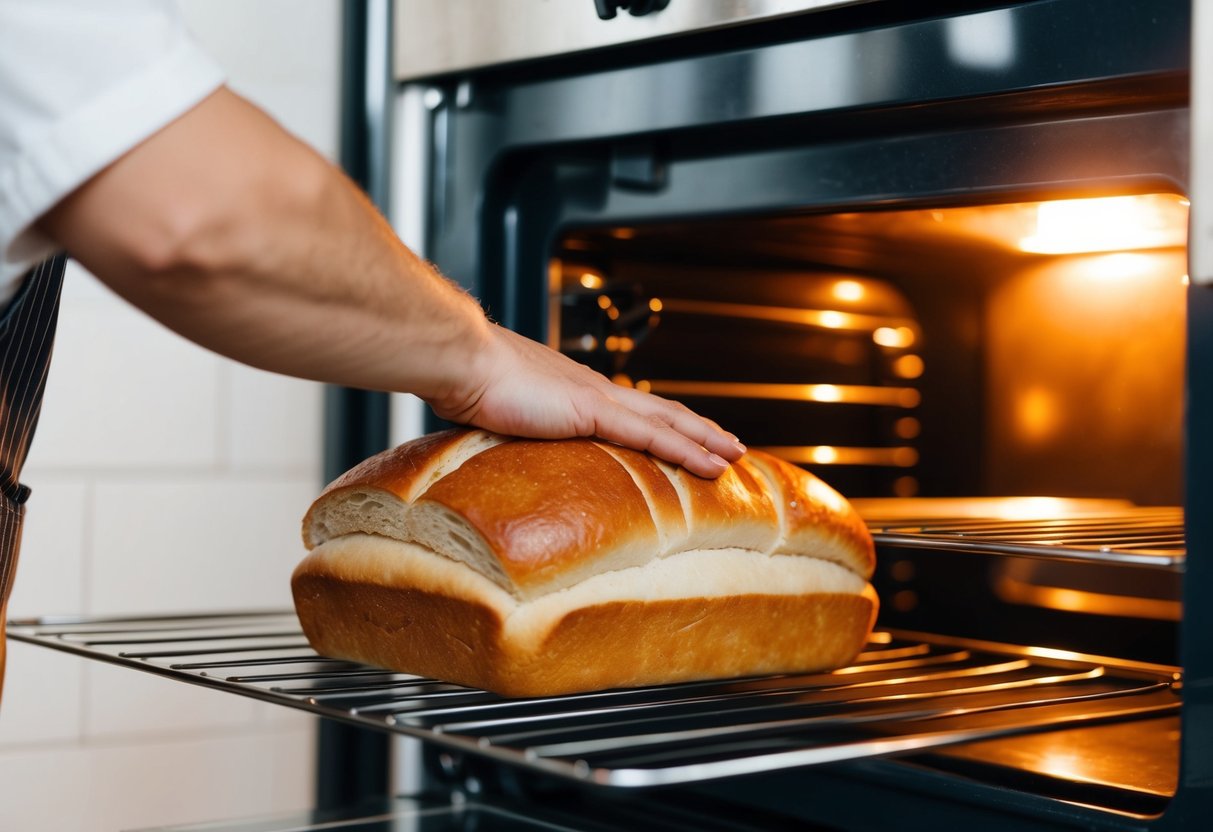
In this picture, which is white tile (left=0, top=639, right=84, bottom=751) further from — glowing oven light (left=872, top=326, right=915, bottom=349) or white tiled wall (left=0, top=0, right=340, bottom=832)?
glowing oven light (left=872, top=326, right=915, bottom=349)

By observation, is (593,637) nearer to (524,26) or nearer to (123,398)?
(524,26)

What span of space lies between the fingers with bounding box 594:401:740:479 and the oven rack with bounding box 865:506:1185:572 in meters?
0.13

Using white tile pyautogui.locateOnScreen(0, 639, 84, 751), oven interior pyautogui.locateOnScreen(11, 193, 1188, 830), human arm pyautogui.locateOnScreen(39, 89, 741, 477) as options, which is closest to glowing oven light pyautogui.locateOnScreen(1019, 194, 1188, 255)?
oven interior pyautogui.locateOnScreen(11, 193, 1188, 830)

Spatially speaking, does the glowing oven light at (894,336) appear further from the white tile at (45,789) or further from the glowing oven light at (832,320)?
the white tile at (45,789)

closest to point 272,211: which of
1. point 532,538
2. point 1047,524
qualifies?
point 532,538

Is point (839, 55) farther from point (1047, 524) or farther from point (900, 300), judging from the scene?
point (900, 300)

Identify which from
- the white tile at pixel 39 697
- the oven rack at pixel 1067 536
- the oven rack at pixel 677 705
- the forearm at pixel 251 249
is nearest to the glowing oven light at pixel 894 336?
the oven rack at pixel 1067 536

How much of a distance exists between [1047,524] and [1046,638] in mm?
292

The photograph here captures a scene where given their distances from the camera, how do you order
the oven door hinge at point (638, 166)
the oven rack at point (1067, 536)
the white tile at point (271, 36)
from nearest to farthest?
the oven rack at point (1067, 536), the oven door hinge at point (638, 166), the white tile at point (271, 36)

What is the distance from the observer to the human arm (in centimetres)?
62

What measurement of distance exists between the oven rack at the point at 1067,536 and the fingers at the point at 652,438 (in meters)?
0.13

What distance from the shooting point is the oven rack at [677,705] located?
614 mm

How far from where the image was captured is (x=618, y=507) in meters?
0.83

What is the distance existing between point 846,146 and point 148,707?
0.92m
